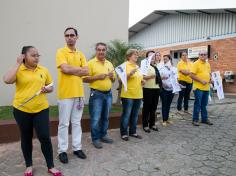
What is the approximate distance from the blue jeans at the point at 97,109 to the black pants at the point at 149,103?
3.77ft

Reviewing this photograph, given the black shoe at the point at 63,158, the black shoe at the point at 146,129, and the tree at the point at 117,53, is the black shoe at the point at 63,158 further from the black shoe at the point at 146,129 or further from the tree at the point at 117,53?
the tree at the point at 117,53

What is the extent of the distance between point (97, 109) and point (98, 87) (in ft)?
1.32

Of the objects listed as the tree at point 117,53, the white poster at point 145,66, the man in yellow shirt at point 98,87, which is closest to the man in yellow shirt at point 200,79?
the white poster at point 145,66

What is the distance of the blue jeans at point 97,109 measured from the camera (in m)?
5.03

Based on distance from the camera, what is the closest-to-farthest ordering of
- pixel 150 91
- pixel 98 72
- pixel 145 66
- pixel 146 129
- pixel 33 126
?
pixel 33 126 → pixel 98 72 → pixel 145 66 → pixel 150 91 → pixel 146 129

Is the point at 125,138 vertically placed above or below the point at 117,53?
below

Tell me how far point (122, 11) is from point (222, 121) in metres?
4.47

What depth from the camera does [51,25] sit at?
770 centimetres

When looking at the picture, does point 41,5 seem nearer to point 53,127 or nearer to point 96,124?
point 53,127

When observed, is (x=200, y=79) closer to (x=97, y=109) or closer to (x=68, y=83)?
(x=97, y=109)

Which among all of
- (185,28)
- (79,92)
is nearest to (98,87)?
(79,92)

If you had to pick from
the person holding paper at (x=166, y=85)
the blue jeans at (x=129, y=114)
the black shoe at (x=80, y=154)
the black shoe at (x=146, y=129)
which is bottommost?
the black shoe at (x=80, y=154)

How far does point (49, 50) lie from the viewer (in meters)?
7.76

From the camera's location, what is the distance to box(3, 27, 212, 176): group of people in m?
3.70
